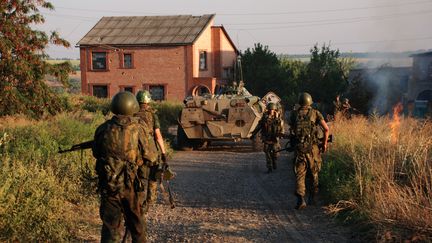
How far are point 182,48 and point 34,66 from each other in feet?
55.0

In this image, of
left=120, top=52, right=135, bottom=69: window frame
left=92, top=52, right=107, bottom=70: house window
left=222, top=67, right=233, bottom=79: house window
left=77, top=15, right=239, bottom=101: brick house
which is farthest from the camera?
left=222, top=67, right=233, bottom=79: house window

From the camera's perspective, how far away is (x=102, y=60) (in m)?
33.7

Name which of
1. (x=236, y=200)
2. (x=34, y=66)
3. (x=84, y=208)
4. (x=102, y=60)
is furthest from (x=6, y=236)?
(x=102, y=60)

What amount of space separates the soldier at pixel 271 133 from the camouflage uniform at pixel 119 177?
20.1ft

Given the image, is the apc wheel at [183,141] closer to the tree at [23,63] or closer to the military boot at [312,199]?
the tree at [23,63]

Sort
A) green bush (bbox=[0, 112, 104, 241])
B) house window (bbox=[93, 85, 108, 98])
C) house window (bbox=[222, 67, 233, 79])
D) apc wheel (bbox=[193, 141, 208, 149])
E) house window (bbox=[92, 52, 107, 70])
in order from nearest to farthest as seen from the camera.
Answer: green bush (bbox=[0, 112, 104, 241]) → apc wheel (bbox=[193, 141, 208, 149]) → house window (bbox=[92, 52, 107, 70]) → house window (bbox=[93, 85, 108, 98]) → house window (bbox=[222, 67, 233, 79])

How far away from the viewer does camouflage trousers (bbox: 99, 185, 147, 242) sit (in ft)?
16.1

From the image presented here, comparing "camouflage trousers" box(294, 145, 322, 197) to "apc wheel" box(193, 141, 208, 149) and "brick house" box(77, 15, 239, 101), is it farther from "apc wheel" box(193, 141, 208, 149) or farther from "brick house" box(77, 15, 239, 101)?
"brick house" box(77, 15, 239, 101)

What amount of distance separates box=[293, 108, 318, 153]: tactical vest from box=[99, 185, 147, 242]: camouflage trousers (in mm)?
3256

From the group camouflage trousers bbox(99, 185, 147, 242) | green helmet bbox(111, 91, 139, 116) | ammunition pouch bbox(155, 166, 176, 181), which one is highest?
green helmet bbox(111, 91, 139, 116)

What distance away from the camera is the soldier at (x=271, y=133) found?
11.0 metres

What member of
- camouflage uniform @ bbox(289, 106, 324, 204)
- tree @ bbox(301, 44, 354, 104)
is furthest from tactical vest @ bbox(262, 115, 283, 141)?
tree @ bbox(301, 44, 354, 104)

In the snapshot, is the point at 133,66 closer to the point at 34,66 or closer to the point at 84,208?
the point at 34,66

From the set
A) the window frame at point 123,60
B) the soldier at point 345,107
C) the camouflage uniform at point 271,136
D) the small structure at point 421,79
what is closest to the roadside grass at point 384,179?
the camouflage uniform at point 271,136
